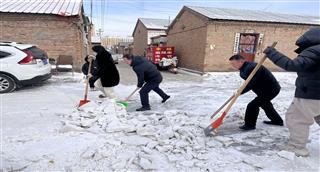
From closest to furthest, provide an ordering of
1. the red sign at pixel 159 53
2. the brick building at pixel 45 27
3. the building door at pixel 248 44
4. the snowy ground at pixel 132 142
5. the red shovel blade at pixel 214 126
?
the snowy ground at pixel 132 142
the red shovel blade at pixel 214 126
the brick building at pixel 45 27
the building door at pixel 248 44
the red sign at pixel 159 53

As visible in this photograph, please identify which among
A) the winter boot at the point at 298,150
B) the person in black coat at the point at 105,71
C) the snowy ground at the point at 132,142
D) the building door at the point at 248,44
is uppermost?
the building door at the point at 248,44

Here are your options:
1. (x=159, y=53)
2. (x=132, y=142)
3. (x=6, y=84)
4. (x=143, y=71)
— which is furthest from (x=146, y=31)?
(x=132, y=142)

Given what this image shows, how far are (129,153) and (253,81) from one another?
236 cm

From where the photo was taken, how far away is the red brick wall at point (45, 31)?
1052 centimetres

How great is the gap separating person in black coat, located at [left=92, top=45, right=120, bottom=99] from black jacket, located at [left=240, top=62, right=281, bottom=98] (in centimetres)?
316

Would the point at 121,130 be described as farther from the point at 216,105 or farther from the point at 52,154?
the point at 216,105

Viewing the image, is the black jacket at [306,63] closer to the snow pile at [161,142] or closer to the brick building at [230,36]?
the snow pile at [161,142]

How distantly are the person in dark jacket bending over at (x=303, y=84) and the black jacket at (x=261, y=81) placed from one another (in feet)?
2.44

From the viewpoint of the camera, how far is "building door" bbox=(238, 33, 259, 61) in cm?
1423

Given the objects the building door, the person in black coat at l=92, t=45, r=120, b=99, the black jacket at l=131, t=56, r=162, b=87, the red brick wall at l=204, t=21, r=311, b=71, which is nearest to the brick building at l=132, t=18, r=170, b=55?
the red brick wall at l=204, t=21, r=311, b=71

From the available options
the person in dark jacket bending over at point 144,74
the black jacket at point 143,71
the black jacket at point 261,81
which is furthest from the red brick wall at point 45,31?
the black jacket at point 261,81

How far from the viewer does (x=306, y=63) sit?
8.20 ft

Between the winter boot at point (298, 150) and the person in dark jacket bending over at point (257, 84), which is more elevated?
the person in dark jacket bending over at point (257, 84)

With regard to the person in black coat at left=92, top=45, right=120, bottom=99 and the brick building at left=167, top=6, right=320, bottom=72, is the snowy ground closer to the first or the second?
the person in black coat at left=92, top=45, right=120, bottom=99
